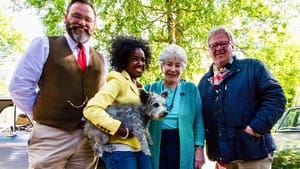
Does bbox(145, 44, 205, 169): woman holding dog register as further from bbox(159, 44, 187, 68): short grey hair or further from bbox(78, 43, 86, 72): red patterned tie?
bbox(78, 43, 86, 72): red patterned tie

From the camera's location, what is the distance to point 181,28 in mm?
10703

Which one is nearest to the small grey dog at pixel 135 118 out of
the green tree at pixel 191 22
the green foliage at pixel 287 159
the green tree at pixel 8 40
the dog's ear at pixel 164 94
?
the dog's ear at pixel 164 94

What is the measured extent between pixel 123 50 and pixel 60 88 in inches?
20.3

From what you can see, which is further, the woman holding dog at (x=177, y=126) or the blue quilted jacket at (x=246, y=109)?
the woman holding dog at (x=177, y=126)

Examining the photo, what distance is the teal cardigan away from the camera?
3.38 metres

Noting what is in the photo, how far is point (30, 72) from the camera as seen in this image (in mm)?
3184

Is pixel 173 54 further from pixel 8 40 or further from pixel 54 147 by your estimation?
pixel 8 40

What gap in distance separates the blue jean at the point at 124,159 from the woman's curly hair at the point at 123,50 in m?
0.60

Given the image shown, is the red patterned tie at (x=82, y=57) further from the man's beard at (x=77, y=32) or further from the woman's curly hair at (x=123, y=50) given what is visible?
the woman's curly hair at (x=123, y=50)

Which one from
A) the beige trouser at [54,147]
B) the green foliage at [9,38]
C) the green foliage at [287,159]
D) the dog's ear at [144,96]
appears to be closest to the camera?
the dog's ear at [144,96]

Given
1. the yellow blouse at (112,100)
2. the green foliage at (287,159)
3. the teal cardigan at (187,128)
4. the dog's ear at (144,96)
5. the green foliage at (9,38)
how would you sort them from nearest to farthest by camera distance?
the yellow blouse at (112,100)
the dog's ear at (144,96)
the teal cardigan at (187,128)
the green foliage at (287,159)
the green foliage at (9,38)

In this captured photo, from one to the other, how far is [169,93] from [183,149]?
440 millimetres

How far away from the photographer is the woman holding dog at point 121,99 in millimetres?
2947

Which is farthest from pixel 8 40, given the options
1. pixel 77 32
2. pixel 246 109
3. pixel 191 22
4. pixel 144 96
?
pixel 246 109
